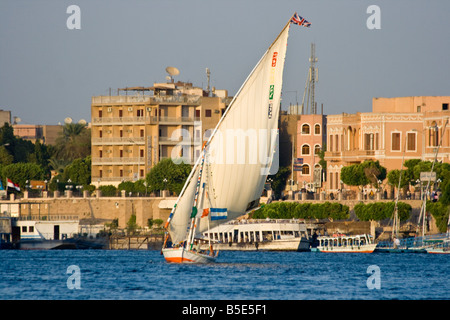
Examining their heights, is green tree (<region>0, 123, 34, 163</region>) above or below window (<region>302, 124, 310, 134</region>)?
below

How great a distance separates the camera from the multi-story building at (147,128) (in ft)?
425

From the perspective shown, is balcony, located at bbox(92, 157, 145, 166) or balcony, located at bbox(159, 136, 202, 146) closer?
balcony, located at bbox(159, 136, 202, 146)

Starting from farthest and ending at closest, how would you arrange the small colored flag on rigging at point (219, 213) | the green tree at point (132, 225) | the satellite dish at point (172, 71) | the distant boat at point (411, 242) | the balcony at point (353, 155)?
the satellite dish at point (172, 71) → the green tree at point (132, 225) → the balcony at point (353, 155) → the distant boat at point (411, 242) → the small colored flag on rigging at point (219, 213)

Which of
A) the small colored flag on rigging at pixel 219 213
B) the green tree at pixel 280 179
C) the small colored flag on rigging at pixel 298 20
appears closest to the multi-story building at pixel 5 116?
the green tree at pixel 280 179

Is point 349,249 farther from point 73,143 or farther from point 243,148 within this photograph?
point 73,143

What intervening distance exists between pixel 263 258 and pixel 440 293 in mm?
29137

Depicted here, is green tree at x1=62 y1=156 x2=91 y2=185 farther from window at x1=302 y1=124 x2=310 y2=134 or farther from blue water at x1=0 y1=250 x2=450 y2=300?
blue water at x1=0 y1=250 x2=450 y2=300

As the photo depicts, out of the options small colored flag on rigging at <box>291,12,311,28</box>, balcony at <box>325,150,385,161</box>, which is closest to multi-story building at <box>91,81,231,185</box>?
balcony at <box>325,150,385,161</box>

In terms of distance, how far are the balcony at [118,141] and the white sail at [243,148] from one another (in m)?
64.2

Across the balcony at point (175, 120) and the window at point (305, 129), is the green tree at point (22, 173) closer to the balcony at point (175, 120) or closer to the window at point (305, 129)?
the balcony at point (175, 120)

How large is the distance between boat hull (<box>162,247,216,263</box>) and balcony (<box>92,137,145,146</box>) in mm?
61684

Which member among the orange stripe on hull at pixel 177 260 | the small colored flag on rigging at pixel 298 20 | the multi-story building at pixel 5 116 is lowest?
the orange stripe on hull at pixel 177 260

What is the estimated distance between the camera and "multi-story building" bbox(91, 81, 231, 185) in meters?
130
